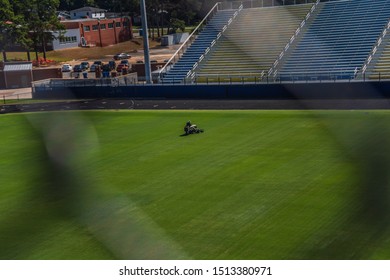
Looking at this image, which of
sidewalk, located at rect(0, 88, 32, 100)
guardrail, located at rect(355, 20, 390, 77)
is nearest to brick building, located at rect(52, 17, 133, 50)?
sidewalk, located at rect(0, 88, 32, 100)

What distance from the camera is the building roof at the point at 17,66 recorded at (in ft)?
187

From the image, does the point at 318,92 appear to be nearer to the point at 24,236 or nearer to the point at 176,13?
the point at 24,236

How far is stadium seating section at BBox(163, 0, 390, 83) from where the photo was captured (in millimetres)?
40875

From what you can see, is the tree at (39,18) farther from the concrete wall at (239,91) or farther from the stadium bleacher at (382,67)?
the stadium bleacher at (382,67)

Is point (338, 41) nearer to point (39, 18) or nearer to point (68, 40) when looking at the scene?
point (39, 18)

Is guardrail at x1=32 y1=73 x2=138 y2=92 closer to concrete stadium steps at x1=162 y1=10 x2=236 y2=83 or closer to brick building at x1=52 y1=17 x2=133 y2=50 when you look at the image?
concrete stadium steps at x1=162 y1=10 x2=236 y2=83

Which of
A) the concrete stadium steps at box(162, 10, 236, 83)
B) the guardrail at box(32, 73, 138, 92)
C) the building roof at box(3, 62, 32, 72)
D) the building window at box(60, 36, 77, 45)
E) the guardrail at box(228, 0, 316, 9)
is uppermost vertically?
the guardrail at box(228, 0, 316, 9)

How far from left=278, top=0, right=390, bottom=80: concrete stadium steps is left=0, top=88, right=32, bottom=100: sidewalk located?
→ 1968cm

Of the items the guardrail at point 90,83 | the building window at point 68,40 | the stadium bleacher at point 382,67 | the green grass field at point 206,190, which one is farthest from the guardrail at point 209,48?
the building window at point 68,40

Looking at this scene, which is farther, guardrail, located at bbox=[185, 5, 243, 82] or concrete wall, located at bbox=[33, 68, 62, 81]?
concrete wall, located at bbox=[33, 68, 62, 81]

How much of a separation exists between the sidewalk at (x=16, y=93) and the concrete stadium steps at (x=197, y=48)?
1090cm

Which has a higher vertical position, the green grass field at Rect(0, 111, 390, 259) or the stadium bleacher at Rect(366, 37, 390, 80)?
the green grass field at Rect(0, 111, 390, 259)

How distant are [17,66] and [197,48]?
A: 58.2 ft

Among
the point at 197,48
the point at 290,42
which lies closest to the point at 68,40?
the point at 197,48
